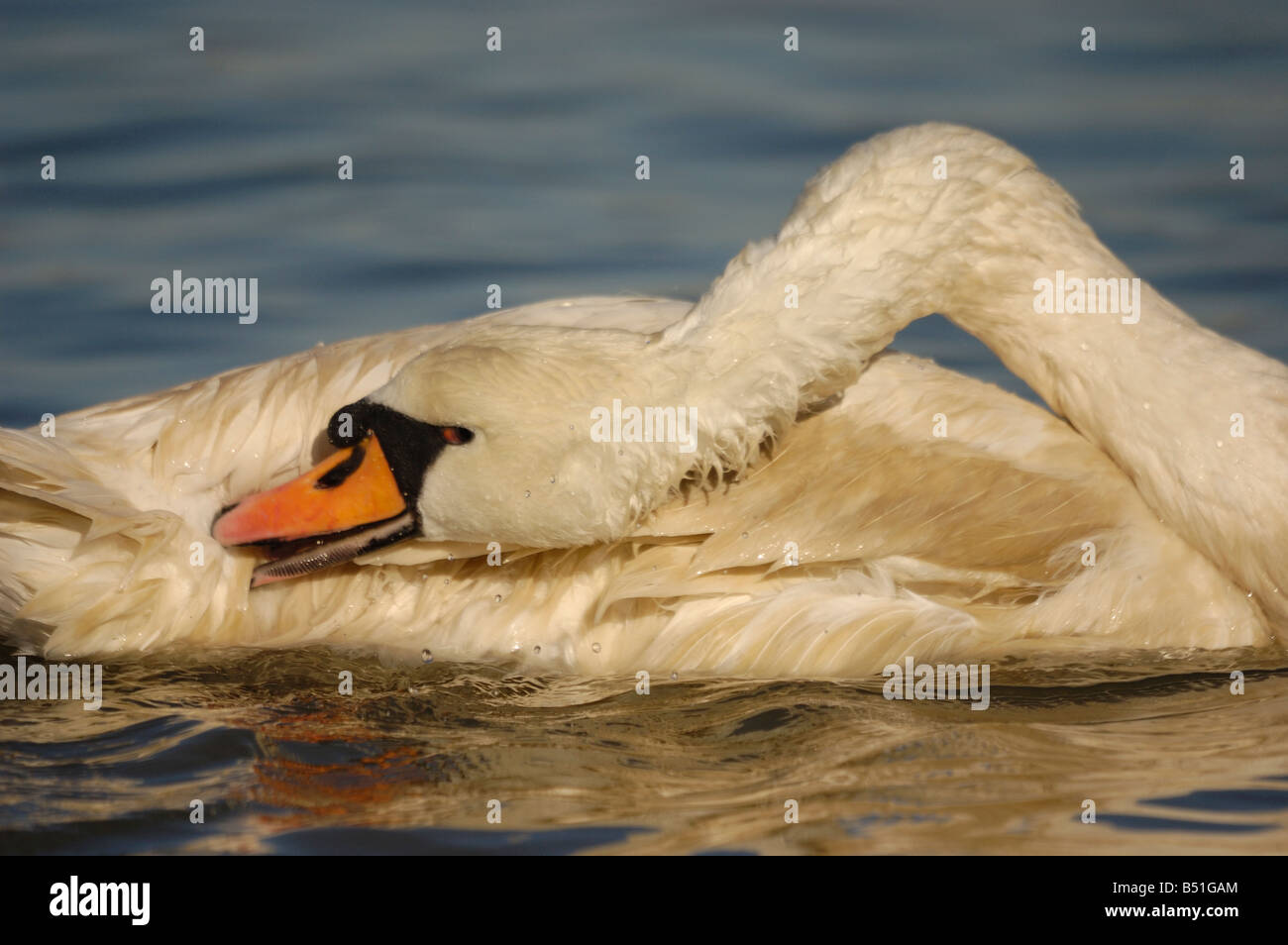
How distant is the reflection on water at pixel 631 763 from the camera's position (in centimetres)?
451

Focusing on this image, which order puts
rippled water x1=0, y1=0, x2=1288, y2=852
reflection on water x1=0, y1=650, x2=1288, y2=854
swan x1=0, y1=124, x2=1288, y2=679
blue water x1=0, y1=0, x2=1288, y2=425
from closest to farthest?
reflection on water x1=0, y1=650, x2=1288, y2=854 → rippled water x1=0, y1=0, x2=1288, y2=852 → swan x1=0, y1=124, x2=1288, y2=679 → blue water x1=0, y1=0, x2=1288, y2=425

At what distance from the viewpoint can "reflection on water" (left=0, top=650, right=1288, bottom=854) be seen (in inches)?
177

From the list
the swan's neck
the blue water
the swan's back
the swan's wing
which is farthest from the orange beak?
the blue water

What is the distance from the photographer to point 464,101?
40.9 feet

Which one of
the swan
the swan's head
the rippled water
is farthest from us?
the swan

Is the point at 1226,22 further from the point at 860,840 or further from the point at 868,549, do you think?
the point at 860,840

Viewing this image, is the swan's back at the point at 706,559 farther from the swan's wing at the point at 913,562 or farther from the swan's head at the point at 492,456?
the swan's head at the point at 492,456

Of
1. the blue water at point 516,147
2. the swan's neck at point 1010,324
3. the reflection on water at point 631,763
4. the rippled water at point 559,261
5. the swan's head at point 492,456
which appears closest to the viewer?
the reflection on water at point 631,763

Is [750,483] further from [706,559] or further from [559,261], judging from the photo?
[559,261]

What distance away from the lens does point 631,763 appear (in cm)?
496

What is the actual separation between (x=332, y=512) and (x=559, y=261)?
17.9 ft

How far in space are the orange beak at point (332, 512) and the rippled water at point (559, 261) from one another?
1.63 feet

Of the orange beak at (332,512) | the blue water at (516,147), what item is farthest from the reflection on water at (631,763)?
the blue water at (516,147)

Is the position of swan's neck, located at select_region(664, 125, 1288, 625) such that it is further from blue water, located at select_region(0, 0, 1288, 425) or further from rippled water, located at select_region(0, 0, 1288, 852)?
blue water, located at select_region(0, 0, 1288, 425)
